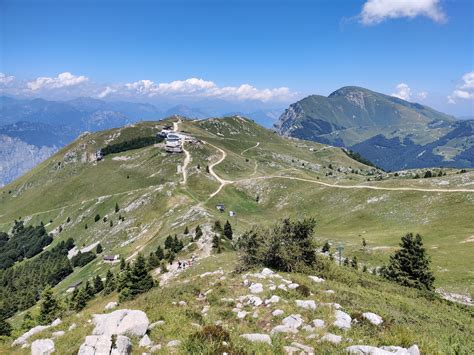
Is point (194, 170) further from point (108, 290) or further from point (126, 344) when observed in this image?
point (126, 344)

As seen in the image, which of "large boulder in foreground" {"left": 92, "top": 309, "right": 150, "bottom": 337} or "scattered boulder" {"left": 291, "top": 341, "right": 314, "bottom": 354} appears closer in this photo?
"scattered boulder" {"left": 291, "top": 341, "right": 314, "bottom": 354}

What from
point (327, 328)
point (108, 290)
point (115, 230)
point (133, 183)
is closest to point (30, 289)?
point (115, 230)

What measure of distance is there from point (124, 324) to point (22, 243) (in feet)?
607

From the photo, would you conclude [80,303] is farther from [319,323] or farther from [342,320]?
[342,320]

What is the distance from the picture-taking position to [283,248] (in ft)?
109

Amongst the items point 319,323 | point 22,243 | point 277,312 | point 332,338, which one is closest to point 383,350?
point 332,338

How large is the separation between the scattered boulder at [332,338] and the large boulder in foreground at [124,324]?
8742 mm

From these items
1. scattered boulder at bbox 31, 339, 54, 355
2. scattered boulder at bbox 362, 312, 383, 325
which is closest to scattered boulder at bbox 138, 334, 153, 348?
scattered boulder at bbox 31, 339, 54, 355

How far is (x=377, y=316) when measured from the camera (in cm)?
1862

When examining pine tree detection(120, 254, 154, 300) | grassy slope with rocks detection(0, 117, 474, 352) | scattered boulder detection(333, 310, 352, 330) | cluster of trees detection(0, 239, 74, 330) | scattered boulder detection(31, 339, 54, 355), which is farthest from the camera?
cluster of trees detection(0, 239, 74, 330)

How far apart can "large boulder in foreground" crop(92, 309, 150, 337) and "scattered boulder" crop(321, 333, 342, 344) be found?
874 centimetres

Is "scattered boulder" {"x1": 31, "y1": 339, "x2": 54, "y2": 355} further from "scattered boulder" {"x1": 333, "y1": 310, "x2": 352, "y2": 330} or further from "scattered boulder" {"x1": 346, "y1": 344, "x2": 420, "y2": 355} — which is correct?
"scattered boulder" {"x1": 333, "y1": 310, "x2": 352, "y2": 330}

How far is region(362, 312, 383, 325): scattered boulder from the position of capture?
17.9 m

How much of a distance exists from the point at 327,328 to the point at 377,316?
11.5 feet
